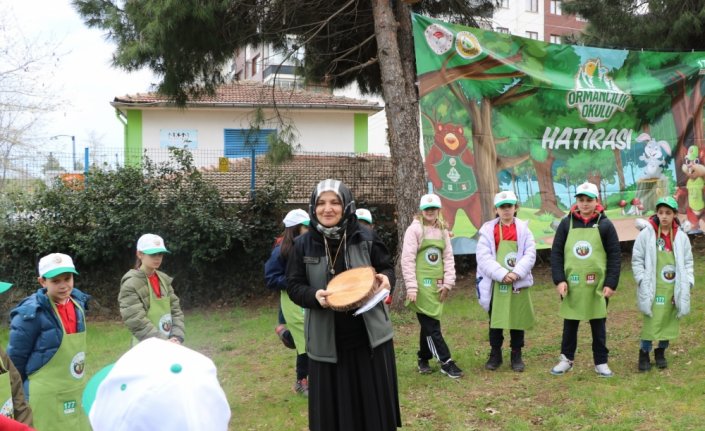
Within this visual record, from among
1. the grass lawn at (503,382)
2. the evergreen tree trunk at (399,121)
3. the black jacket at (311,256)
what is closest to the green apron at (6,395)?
the black jacket at (311,256)

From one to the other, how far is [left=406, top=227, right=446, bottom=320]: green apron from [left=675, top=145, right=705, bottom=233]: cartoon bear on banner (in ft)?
22.7

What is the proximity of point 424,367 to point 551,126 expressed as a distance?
5.58 meters

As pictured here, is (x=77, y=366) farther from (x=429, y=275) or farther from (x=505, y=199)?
(x=505, y=199)

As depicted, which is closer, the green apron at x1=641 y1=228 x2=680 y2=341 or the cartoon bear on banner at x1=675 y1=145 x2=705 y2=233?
the green apron at x1=641 y1=228 x2=680 y2=341

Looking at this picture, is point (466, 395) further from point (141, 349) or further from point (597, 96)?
point (597, 96)

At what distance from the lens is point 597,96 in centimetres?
1077

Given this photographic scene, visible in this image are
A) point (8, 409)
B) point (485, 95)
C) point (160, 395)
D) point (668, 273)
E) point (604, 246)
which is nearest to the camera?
point (160, 395)

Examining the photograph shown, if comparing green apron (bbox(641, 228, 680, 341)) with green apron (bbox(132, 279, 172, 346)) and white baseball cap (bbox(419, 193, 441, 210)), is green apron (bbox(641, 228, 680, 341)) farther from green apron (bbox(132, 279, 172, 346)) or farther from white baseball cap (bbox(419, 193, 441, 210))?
green apron (bbox(132, 279, 172, 346))

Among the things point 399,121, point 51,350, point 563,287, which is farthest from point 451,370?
point 399,121

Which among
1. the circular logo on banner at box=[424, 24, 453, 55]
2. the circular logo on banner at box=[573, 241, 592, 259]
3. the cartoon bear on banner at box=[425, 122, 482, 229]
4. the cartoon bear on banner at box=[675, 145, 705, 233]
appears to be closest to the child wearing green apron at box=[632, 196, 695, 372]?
the circular logo on banner at box=[573, 241, 592, 259]

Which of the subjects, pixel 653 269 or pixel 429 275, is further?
pixel 429 275

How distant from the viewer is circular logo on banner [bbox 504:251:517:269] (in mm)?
6238

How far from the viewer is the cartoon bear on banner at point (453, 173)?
30.5 feet

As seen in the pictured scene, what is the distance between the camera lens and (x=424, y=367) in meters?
6.42
